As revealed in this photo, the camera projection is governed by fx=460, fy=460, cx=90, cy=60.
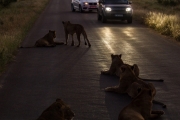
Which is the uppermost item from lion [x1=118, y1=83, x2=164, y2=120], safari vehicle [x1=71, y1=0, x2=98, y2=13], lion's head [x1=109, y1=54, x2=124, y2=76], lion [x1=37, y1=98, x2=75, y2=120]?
lion [x1=37, y1=98, x2=75, y2=120]

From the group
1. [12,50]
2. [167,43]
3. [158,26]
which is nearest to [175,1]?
[158,26]

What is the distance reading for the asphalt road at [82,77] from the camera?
8344 millimetres

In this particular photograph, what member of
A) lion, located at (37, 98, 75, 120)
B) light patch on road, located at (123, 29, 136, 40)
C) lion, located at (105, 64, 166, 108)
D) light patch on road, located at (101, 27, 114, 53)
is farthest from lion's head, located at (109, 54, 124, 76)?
light patch on road, located at (123, 29, 136, 40)

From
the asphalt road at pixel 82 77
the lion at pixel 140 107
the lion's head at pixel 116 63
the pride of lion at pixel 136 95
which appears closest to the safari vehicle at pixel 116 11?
the asphalt road at pixel 82 77

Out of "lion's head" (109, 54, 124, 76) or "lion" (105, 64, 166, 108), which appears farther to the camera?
"lion's head" (109, 54, 124, 76)

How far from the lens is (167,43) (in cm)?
1911

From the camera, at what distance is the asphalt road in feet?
27.4

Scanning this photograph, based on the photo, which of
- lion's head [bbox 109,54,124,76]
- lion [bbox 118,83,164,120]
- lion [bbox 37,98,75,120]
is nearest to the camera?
lion [bbox 37,98,75,120]

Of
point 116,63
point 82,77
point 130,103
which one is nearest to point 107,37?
point 82,77

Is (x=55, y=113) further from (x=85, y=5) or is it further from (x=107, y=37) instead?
(x=85, y=5)

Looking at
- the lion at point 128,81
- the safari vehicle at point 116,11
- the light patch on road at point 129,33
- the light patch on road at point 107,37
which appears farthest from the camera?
the safari vehicle at point 116,11

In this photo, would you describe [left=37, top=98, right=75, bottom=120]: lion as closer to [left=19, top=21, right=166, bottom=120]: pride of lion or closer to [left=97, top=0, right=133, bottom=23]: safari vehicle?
[left=19, top=21, right=166, bottom=120]: pride of lion

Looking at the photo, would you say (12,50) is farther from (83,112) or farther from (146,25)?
(146,25)

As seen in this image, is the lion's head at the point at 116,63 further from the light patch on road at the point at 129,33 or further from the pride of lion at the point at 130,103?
the light patch on road at the point at 129,33
